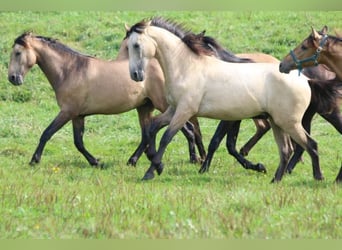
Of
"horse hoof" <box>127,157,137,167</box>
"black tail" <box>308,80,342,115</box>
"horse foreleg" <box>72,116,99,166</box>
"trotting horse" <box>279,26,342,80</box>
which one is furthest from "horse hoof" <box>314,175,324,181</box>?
"horse foreleg" <box>72,116,99,166</box>

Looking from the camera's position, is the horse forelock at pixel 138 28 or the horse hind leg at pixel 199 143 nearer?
the horse forelock at pixel 138 28

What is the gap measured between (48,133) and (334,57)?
13.9 ft

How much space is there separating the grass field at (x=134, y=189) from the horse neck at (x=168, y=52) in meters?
1.32

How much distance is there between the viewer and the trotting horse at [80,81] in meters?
11.8

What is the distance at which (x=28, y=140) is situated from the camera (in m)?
13.7

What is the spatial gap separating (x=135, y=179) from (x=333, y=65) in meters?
2.79

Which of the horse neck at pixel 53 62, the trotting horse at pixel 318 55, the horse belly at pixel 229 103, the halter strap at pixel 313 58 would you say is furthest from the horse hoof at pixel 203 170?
the horse neck at pixel 53 62

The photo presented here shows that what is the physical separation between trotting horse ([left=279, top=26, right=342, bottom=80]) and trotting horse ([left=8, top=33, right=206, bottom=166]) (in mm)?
2534

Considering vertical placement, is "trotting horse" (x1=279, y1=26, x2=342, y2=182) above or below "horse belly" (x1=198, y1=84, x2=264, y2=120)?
above

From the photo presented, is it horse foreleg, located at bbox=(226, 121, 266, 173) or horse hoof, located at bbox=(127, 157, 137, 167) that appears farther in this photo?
horse hoof, located at bbox=(127, 157, 137, 167)

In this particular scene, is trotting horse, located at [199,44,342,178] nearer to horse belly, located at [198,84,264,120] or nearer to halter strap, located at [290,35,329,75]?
halter strap, located at [290,35,329,75]

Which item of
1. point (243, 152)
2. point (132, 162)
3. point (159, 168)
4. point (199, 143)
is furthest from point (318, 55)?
point (132, 162)

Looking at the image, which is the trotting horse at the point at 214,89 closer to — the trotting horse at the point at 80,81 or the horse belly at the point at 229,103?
the horse belly at the point at 229,103

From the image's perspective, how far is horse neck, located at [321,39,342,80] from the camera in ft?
32.2
